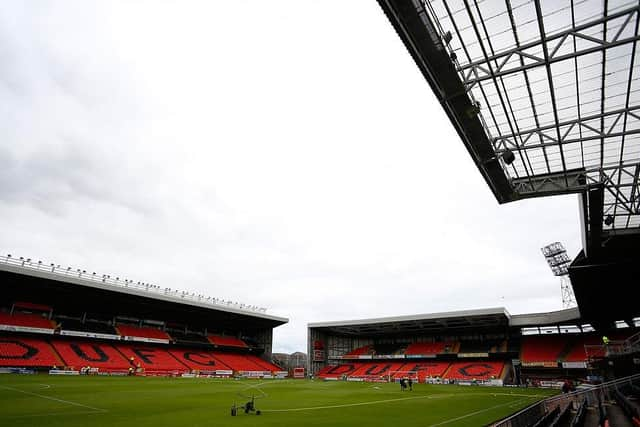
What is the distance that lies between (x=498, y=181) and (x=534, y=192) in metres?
2.45

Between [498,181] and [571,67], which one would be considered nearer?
[571,67]

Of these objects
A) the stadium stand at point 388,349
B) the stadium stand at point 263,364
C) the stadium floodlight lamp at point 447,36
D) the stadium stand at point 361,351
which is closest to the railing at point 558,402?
the stadium floodlight lamp at point 447,36

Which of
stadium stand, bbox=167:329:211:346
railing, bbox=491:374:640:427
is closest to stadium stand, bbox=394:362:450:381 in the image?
stadium stand, bbox=167:329:211:346

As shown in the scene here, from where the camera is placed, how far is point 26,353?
38188 millimetres

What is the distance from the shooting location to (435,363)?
57.7 metres

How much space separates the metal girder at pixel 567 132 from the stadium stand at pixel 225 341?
57.6 metres

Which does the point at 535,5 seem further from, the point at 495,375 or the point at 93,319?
the point at 93,319

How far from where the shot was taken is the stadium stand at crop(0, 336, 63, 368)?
35.9 metres

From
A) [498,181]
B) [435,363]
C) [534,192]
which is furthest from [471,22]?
[435,363]

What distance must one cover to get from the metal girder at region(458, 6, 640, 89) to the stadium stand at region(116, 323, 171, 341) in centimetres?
5352

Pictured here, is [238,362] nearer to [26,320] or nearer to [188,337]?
[188,337]

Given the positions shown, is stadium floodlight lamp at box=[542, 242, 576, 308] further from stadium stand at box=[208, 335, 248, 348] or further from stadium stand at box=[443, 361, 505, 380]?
stadium stand at box=[208, 335, 248, 348]

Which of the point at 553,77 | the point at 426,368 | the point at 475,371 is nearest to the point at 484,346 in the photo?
the point at 475,371

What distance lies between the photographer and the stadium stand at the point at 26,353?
35.9m
